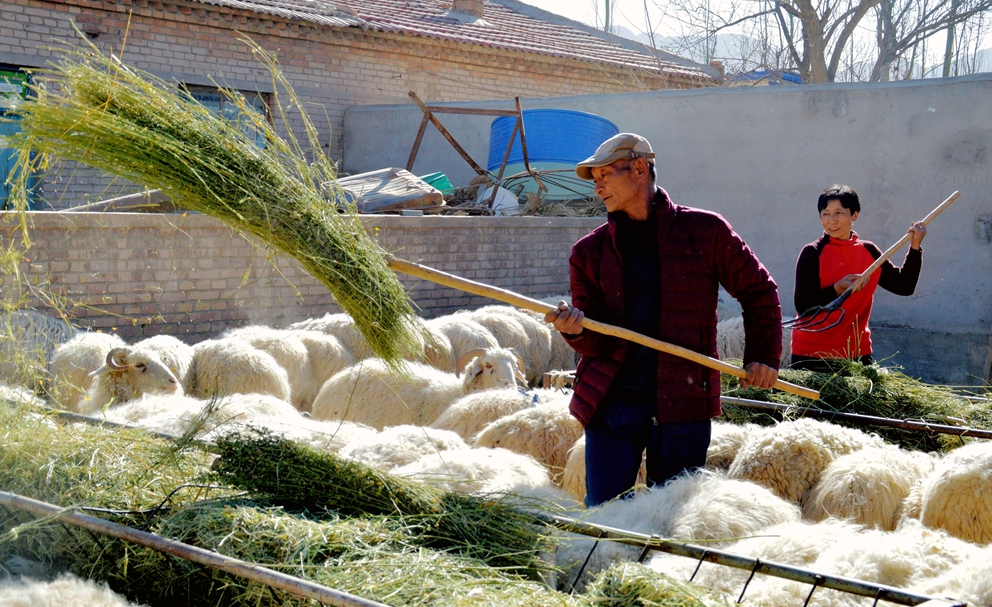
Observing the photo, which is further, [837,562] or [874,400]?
[874,400]

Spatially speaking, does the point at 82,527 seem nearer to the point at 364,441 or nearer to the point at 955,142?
the point at 364,441

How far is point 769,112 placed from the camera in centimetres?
1223

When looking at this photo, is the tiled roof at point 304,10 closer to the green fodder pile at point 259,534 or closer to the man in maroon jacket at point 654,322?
the man in maroon jacket at point 654,322

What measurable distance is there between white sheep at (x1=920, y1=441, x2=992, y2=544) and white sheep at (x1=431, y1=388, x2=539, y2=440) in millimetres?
2799

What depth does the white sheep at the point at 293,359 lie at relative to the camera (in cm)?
765

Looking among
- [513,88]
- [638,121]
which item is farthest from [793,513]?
[513,88]

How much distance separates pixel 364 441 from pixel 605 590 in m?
2.50

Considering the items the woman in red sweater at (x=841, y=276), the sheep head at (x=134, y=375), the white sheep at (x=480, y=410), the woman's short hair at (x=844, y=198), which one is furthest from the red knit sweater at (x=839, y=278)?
the sheep head at (x=134, y=375)

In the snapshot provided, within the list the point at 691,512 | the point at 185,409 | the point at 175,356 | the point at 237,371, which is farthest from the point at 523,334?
the point at 691,512

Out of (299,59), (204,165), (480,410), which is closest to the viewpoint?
(204,165)

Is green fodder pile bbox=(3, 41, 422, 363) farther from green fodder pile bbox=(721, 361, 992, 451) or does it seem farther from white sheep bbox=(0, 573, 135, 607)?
green fodder pile bbox=(721, 361, 992, 451)

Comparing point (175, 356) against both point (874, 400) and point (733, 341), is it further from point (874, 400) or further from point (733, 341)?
point (733, 341)

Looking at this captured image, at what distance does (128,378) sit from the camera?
6414 millimetres

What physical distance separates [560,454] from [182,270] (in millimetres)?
4982
